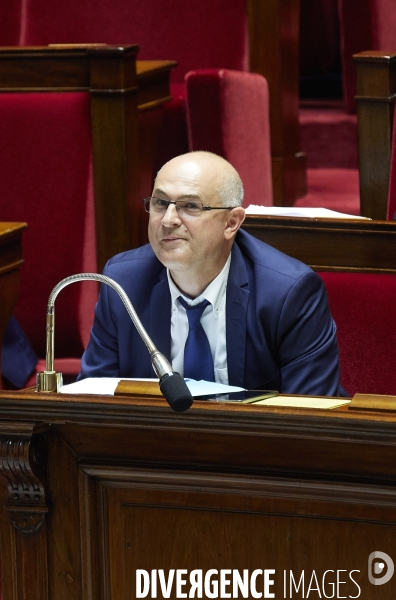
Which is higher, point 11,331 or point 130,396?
point 130,396

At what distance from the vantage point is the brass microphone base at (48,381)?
2.50 ft

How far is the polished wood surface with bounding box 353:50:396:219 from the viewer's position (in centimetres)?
151

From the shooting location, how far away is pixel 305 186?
73.0 inches

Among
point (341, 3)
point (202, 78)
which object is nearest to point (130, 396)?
point (202, 78)

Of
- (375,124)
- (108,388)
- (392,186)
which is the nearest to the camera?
(108,388)

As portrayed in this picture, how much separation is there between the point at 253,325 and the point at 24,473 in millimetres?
357

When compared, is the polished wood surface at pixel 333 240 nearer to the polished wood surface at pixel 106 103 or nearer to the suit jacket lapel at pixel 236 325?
the suit jacket lapel at pixel 236 325

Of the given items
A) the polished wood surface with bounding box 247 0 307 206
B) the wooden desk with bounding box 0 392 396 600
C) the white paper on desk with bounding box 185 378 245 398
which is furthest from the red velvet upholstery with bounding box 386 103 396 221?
the wooden desk with bounding box 0 392 396 600

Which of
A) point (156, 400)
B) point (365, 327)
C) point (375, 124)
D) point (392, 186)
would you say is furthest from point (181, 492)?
point (375, 124)

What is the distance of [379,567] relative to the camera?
0.70 meters

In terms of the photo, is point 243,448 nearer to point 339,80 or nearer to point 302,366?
point 302,366

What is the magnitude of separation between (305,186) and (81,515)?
Result: 1.19m

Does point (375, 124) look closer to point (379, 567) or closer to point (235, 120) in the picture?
point (235, 120)

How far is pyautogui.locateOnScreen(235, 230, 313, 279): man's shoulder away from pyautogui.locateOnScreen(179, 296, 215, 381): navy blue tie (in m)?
0.09
